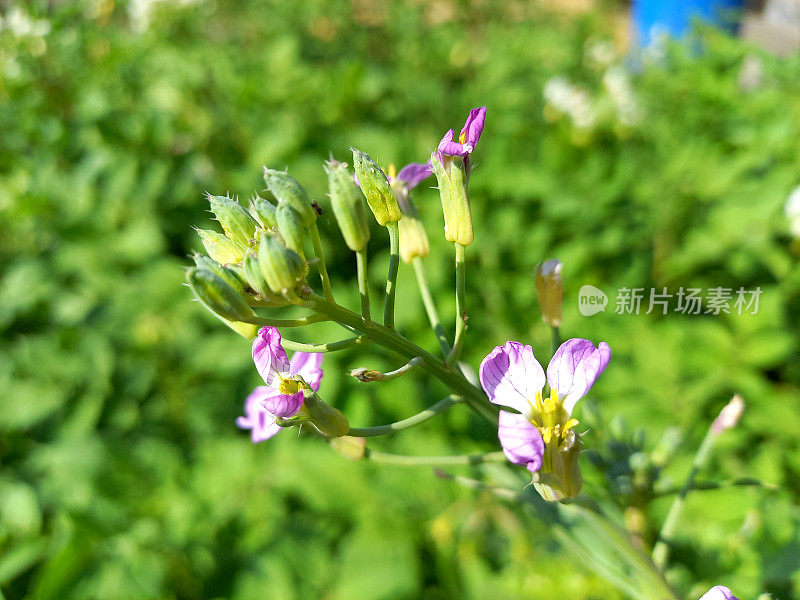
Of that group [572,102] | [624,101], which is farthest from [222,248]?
[624,101]

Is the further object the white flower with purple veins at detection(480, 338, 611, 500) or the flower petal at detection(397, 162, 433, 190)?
the flower petal at detection(397, 162, 433, 190)

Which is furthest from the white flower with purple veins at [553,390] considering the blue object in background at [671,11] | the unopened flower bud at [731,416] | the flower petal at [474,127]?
the blue object in background at [671,11]

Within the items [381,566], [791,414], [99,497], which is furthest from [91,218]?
[791,414]

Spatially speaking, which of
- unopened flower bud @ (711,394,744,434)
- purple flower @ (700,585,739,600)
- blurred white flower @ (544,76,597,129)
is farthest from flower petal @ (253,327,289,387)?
blurred white flower @ (544,76,597,129)

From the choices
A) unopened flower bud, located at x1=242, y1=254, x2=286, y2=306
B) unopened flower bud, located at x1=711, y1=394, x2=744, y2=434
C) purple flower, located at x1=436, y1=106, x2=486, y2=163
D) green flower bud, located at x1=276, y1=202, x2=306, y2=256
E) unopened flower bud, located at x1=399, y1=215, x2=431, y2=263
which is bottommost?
unopened flower bud, located at x1=711, y1=394, x2=744, y2=434

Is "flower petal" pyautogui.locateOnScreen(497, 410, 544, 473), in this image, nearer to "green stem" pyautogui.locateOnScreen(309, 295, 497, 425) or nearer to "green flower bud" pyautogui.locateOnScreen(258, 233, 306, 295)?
"green stem" pyautogui.locateOnScreen(309, 295, 497, 425)

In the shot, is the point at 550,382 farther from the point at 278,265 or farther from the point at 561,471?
the point at 278,265
